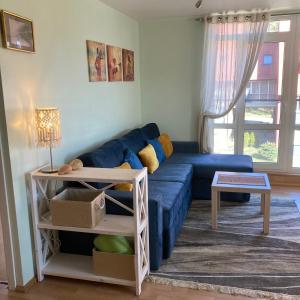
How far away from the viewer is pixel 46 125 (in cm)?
240

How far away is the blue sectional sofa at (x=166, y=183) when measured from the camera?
8.89ft

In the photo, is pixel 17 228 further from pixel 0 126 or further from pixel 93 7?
pixel 93 7

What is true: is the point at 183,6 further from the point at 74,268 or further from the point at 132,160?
the point at 74,268

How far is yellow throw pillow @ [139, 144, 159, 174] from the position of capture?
390 cm

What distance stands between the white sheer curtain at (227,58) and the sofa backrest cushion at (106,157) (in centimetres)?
178

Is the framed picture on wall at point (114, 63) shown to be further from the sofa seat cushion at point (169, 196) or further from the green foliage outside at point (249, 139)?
the green foliage outside at point (249, 139)

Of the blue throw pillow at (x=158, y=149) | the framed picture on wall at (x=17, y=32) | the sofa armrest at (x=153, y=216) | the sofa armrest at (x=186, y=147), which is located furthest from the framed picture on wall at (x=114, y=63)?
the sofa armrest at (x=153, y=216)

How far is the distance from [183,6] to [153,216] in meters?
2.63

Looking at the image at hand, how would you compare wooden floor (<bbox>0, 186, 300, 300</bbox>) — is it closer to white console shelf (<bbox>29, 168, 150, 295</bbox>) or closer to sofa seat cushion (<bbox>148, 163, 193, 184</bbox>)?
white console shelf (<bbox>29, 168, 150, 295</bbox>)

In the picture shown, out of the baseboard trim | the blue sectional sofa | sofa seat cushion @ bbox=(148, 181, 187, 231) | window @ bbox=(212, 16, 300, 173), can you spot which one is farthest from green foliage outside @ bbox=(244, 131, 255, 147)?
the baseboard trim

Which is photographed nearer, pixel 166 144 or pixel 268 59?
pixel 268 59

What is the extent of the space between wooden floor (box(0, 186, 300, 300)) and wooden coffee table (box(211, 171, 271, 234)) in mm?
1101

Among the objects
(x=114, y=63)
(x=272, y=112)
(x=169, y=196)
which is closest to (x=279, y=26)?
(x=272, y=112)

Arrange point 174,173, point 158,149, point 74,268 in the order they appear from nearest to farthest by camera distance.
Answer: point 74,268, point 174,173, point 158,149
